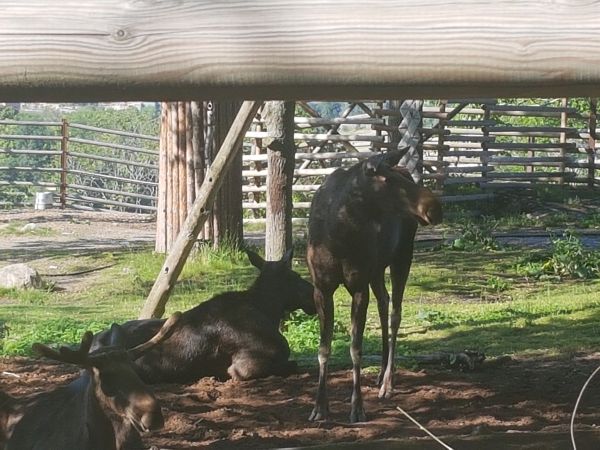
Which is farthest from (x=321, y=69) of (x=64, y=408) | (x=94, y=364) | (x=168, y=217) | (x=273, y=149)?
(x=168, y=217)

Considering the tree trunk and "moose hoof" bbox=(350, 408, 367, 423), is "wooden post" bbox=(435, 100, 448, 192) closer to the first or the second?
the tree trunk

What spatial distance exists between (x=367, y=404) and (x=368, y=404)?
1cm

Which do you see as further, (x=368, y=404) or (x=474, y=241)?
(x=474, y=241)

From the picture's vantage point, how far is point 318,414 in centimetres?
766

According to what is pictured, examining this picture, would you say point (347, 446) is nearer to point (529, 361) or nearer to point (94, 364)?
point (94, 364)

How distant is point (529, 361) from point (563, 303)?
10.7 ft

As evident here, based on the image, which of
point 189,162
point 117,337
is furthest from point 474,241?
point 117,337

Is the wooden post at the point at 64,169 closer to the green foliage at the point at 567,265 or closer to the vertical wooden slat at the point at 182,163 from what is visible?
the vertical wooden slat at the point at 182,163

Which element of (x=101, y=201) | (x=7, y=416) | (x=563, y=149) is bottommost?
(x=7, y=416)

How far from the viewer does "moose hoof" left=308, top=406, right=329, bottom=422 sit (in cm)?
762

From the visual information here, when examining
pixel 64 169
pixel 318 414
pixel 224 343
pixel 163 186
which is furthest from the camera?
pixel 64 169

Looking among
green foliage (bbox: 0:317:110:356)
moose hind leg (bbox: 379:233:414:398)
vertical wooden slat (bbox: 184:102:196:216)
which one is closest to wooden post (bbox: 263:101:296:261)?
green foliage (bbox: 0:317:110:356)

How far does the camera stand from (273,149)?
10.9 m

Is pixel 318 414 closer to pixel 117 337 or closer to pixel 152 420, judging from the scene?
pixel 117 337
